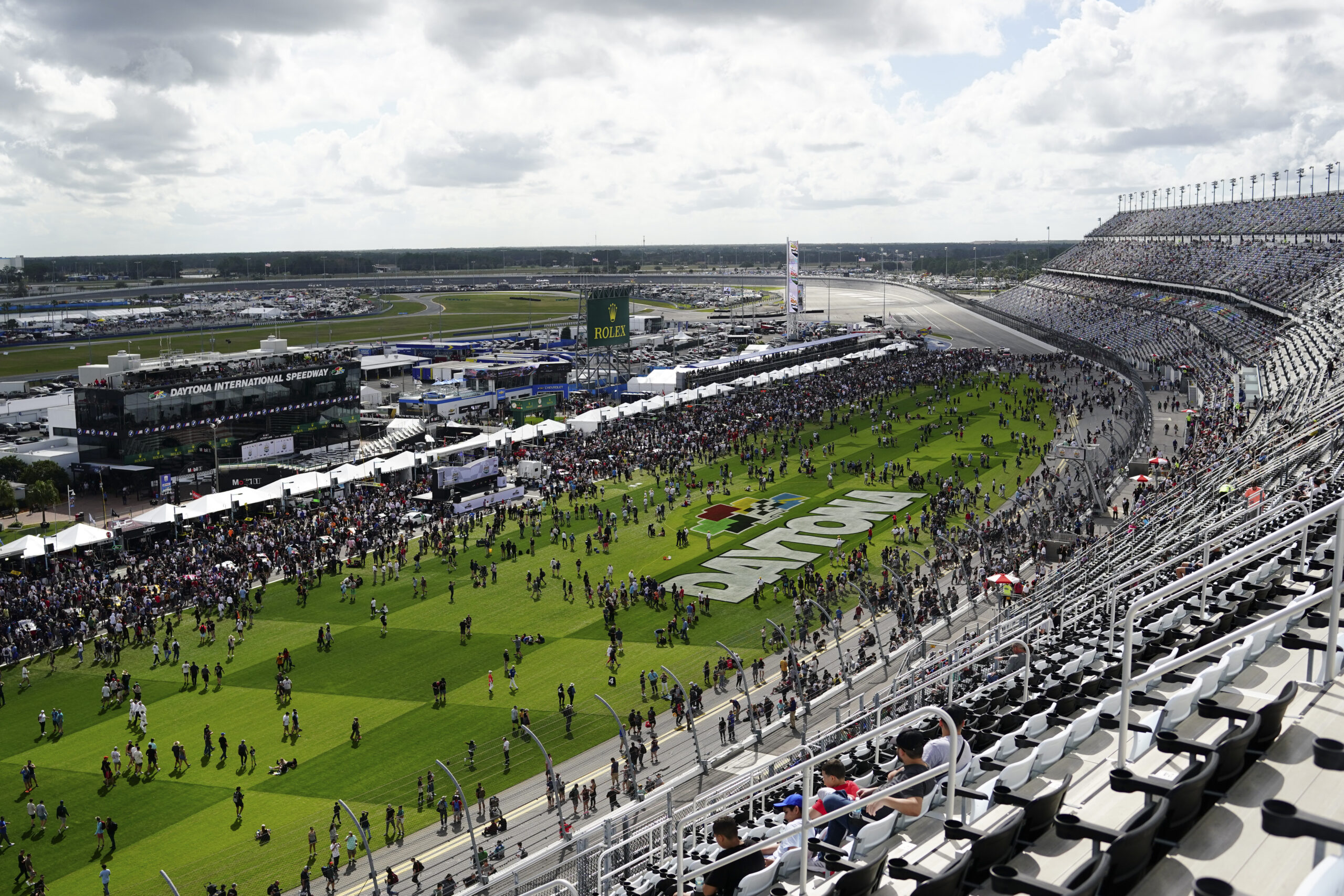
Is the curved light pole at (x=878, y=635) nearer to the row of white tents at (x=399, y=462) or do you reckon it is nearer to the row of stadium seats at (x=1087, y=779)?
the row of stadium seats at (x=1087, y=779)

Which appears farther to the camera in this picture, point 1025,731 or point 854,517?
point 854,517

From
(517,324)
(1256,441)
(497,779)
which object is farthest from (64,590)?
(517,324)

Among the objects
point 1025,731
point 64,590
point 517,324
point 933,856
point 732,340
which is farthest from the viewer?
point 517,324

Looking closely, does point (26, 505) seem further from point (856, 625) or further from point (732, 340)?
point (732, 340)

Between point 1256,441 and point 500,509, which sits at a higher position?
point 1256,441

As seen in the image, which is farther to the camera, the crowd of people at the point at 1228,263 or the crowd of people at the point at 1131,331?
the crowd of people at the point at 1228,263

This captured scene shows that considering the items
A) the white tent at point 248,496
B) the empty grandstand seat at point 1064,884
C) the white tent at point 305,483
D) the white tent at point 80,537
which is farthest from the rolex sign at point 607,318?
the empty grandstand seat at point 1064,884

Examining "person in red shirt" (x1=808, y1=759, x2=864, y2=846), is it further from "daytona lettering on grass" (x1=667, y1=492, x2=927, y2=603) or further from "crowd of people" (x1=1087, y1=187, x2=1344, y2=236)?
"crowd of people" (x1=1087, y1=187, x2=1344, y2=236)
